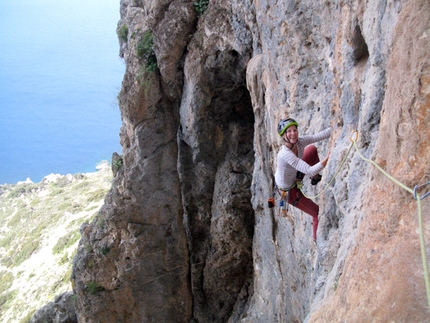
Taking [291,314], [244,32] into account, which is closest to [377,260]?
[291,314]

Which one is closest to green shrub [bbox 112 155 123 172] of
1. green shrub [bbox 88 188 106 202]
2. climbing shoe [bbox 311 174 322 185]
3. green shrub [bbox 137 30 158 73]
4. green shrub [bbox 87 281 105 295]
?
green shrub [bbox 137 30 158 73]

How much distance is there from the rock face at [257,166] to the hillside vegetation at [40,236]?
1420 centimetres

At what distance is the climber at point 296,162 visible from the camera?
5.20 m

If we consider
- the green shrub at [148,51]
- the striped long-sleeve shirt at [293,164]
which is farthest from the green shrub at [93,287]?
the striped long-sleeve shirt at [293,164]

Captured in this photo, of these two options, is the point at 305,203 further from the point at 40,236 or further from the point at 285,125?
the point at 40,236

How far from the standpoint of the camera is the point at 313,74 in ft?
20.4

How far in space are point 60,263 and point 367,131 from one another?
30.2m

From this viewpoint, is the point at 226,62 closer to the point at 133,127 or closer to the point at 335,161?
the point at 133,127

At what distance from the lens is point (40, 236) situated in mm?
34031

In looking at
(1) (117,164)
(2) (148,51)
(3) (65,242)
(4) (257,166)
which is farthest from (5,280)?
(4) (257,166)

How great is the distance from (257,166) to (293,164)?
457cm

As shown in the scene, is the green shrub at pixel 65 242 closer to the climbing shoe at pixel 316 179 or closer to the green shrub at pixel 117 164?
the green shrub at pixel 117 164

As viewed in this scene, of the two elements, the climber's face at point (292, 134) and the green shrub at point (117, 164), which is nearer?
the climber's face at point (292, 134)

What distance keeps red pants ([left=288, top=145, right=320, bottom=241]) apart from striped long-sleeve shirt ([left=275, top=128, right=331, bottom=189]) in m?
0.17
